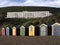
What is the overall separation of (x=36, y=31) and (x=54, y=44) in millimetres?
22152

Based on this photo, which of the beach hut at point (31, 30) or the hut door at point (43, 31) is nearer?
the hut door at point (43, 31)

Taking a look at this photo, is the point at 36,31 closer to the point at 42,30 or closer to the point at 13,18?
the point at 42,30

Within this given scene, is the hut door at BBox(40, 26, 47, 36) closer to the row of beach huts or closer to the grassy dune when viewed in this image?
the row of beach huts

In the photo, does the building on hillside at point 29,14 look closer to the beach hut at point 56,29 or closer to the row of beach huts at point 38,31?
the row of beach huts at point 38,31

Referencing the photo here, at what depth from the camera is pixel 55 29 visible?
160 ft

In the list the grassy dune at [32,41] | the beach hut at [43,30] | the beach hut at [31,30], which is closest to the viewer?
the grassy dune at [32,41]

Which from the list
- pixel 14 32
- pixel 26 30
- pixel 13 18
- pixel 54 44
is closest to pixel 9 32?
pixel 14 32

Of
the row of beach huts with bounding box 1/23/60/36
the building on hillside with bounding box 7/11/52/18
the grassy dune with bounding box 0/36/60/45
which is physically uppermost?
the grassy dune with bounding box 0/36/60/45

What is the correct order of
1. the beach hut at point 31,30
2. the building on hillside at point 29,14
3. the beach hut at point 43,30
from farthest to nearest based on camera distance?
1. the building on hillside at point 29,14
2. the beach hut at point 31,30
3. the beach hut at point 43,30

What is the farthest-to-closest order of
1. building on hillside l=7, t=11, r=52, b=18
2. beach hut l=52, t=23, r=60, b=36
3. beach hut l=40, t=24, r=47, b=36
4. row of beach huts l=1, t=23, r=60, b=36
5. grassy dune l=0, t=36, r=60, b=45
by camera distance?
1. building on hillside l=7, t=11, r=52, b=18
2. beach hut l=40, t=24, r=47, b=36
3. row of beach huts l=1, t=23, r=60, b=36
4. beach hut l=52, t=23, r=60, b=36
5. grassy dune l=0, t=36, r=60, b=45

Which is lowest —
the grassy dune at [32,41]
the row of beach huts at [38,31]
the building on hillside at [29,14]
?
the building on hillside at [29,14]

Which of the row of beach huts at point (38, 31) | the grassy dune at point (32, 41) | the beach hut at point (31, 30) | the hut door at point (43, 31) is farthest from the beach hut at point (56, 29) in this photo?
the grassy dune at point (32, 41)

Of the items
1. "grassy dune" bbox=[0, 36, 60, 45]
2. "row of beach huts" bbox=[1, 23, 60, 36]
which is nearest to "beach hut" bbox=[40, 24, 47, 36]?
"row of beach huts" bbox=[1, 23, 60, 36]

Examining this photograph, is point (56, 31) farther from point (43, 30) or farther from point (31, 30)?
point (31, 30)
